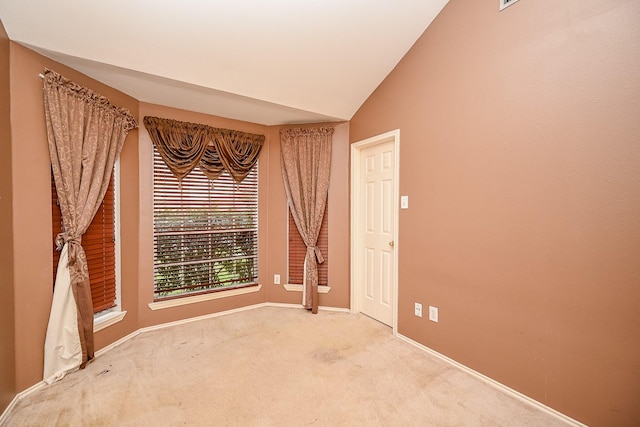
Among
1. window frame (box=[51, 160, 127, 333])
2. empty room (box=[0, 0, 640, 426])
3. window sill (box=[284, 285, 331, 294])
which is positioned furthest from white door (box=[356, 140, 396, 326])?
window frame (box=[51, 160, 127, 333])

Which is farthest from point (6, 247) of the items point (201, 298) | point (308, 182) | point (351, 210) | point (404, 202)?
point (404, 202)

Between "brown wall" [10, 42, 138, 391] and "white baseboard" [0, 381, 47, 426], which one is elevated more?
"brown wall" [10, 42, 138, 391]

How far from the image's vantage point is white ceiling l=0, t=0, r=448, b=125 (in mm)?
1847

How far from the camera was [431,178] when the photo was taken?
7.88ft

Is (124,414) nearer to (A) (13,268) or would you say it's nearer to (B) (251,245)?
(A) (13,268)

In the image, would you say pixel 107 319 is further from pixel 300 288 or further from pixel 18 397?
pixel 300 288

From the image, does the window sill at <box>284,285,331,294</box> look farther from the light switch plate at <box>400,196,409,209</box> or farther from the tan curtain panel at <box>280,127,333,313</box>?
the light switch plate at <box>400,196,409,209</box>

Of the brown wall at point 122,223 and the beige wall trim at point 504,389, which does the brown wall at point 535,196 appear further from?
the brown wall at point 122,223

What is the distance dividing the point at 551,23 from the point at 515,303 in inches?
70.0

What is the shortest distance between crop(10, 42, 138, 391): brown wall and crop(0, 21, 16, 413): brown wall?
0.04 m

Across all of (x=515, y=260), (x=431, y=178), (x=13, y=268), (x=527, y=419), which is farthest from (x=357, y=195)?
(x=13, y=268)

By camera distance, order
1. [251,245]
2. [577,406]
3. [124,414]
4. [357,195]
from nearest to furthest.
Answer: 1. [577,406]
2. [124,414]
3. [357,195]
4. [251,245]

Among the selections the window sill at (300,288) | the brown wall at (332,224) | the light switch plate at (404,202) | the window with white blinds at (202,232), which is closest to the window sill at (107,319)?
the window with white blinds at (202,232)

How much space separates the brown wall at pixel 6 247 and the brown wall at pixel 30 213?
0.04 m
